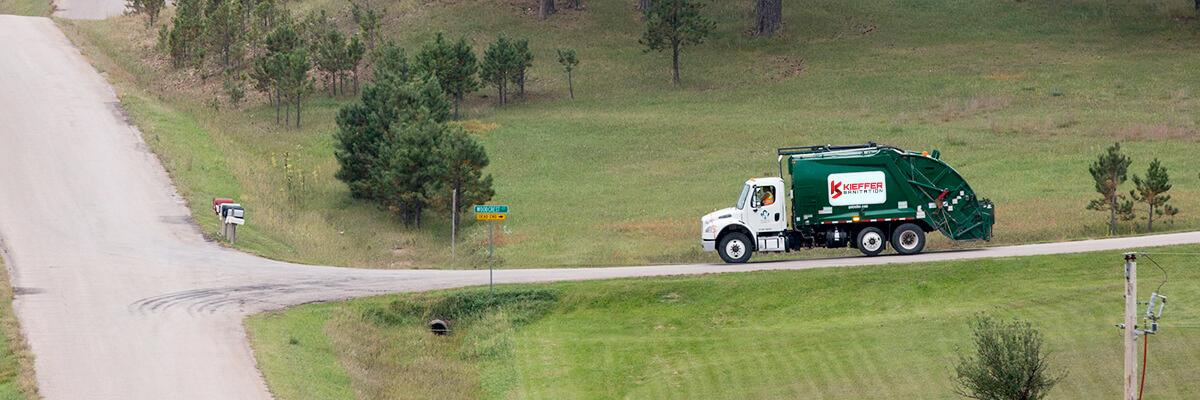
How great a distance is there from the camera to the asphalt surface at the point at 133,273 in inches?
865

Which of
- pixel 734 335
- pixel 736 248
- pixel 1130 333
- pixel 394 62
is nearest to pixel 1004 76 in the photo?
pixel 394 62

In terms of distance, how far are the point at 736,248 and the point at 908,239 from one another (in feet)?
16.4

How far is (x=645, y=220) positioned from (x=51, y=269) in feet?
67.4

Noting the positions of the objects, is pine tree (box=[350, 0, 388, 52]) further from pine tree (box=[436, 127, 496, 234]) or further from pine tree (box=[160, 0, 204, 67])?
pine tree (box=[436, 127, 496, 234])

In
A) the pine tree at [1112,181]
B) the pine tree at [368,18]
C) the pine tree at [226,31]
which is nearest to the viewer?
the pine tree at [1112,181]

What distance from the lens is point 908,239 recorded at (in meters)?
31.3

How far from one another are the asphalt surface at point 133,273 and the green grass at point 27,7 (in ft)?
133

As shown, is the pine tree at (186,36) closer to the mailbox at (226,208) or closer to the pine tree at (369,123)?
the pine tree at (369,123)

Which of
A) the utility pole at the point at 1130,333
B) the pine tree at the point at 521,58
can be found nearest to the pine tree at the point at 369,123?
the pine tree at the point at 521,58

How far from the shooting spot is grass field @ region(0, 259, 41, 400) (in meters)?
20.1

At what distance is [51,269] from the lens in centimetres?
3048

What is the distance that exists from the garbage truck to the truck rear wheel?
0.03m

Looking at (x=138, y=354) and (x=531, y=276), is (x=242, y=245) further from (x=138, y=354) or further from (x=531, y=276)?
(x=138, y=354)

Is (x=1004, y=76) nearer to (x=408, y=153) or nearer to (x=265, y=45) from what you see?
(x=408, y=153)
